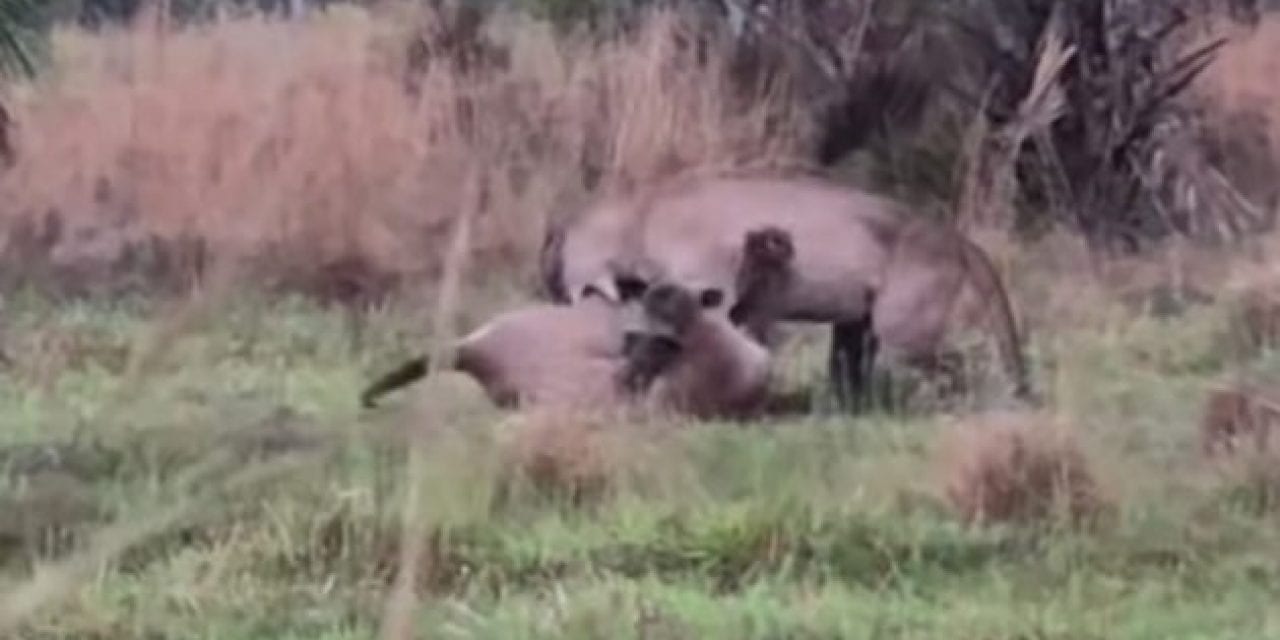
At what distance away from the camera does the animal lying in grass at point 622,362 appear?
275 inches

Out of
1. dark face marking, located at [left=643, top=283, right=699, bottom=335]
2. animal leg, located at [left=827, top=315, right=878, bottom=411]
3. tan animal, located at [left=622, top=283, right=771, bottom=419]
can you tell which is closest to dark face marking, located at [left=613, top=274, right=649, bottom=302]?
dark face marking, located at [left=643, top=283, right=699, bottom=335]

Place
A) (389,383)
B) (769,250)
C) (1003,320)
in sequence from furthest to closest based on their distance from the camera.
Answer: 1. (769,250)
2. (1003,320)
3. (389,383)

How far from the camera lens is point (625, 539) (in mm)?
5645

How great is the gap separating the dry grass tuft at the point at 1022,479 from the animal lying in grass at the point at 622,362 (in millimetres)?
1057

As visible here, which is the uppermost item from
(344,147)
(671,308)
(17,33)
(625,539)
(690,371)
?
(17,33)

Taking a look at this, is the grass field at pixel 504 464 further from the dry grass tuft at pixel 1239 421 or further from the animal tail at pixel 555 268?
the animal tail at pixel 555 268

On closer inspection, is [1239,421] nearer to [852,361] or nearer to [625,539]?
[852,361]

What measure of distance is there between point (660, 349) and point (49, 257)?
2.80 metres

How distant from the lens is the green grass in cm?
513

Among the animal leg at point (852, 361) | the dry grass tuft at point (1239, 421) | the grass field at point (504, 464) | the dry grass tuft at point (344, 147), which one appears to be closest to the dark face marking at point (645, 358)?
the grass field at point (504, 464)

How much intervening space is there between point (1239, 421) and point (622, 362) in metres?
1.25

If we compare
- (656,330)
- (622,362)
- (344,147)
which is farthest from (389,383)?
(344,147)

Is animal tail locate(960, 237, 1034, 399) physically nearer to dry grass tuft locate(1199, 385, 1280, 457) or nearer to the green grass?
the green grass

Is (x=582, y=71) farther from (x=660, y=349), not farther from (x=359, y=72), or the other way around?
(x=660, y=349)
